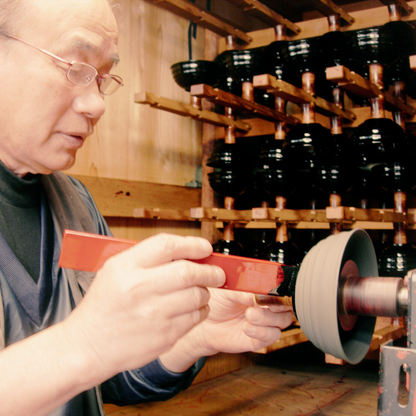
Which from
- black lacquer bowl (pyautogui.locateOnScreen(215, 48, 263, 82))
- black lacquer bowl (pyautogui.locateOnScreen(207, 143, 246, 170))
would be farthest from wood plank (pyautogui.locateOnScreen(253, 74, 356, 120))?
black lacquer bowl (pyautogui.locateOnScreen(207, 143, 246, 170))

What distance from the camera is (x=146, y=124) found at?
2242mm

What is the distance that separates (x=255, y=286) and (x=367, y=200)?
6.09ft

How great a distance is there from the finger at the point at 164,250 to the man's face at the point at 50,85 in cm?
39

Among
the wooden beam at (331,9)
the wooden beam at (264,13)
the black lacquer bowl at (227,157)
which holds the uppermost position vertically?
A: the wooden beam at (264,13)

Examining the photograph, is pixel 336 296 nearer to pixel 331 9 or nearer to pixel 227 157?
pixel 227 157

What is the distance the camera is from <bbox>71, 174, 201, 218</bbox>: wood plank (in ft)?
6.25

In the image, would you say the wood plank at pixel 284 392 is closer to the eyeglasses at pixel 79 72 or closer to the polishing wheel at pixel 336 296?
the polishing wheel at pixel 336 296

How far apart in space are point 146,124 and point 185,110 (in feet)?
0.78

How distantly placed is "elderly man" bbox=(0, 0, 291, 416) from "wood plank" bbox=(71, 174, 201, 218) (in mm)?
629

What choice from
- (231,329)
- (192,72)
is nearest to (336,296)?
(231,329)

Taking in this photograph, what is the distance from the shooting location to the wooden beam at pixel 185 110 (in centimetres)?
189

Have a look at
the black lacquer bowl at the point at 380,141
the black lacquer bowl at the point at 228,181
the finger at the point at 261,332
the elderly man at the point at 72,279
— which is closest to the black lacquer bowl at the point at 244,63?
the black lacquer bowl at the point at 228,181

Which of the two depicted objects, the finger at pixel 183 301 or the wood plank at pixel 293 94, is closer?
the finger at pixel 183 301

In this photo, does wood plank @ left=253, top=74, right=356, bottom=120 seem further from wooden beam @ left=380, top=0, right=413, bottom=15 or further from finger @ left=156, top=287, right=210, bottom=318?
finger @ left=156, top=287, right=210, bottom=318
